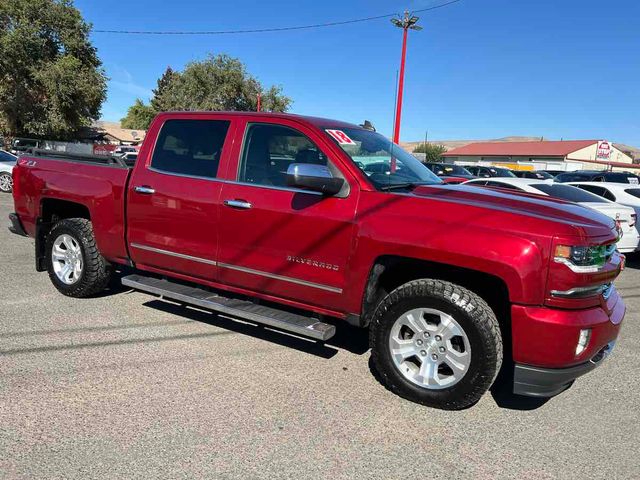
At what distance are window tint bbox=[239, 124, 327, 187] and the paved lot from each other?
4.79 feet

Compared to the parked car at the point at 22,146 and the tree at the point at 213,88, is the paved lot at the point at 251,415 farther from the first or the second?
the tree at the point at 213,88

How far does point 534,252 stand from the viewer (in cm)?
313

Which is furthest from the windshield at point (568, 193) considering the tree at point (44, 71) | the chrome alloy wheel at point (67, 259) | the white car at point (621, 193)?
the tree at point (44, 71)

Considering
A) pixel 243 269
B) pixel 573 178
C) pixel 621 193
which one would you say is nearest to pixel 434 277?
pixel 243 269

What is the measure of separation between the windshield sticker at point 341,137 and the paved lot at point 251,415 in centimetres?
178

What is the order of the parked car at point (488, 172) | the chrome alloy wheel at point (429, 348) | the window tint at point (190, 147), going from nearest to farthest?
the chrome alloy wheel at point (429, 348) < the window tint at point (190, 147) < the parked car at point (488, 172)

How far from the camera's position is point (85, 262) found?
5.33 m

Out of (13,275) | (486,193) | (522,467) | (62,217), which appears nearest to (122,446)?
(522,467)

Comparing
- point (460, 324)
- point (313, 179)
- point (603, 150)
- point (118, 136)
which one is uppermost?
point (603, 150)

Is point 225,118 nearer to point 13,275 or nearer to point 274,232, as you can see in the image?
point 274,232

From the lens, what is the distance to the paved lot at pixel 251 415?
2877 mm

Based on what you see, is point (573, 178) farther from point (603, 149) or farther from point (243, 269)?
point (603, 149)

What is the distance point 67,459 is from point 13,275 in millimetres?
4332

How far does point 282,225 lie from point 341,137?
873 millimetres
